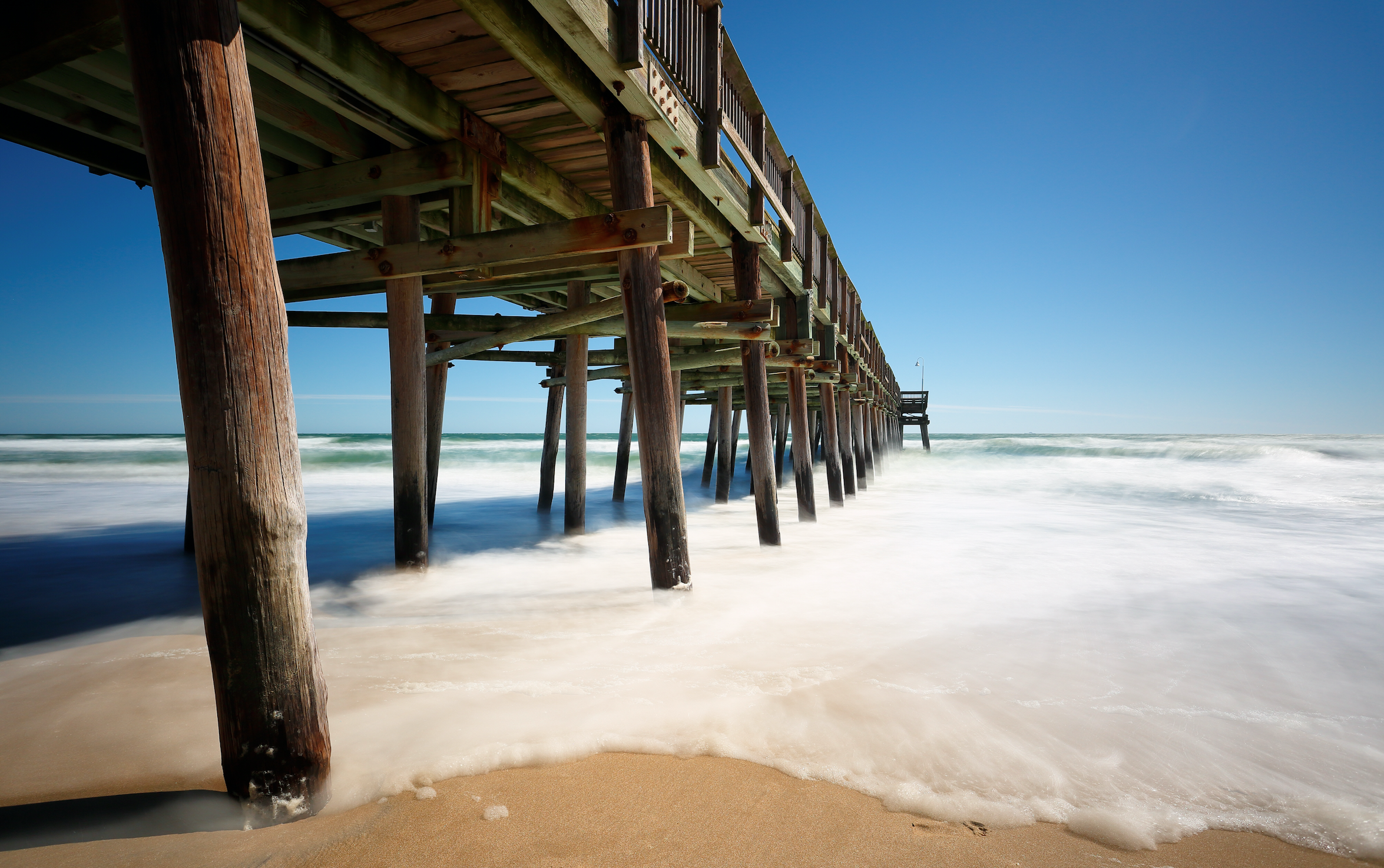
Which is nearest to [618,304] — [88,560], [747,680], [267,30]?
[267,30]

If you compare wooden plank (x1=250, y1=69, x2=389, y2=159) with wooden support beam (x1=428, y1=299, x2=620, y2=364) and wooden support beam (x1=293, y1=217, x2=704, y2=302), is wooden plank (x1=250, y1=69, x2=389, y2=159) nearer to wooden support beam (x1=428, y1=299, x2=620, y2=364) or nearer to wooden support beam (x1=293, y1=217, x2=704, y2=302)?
wooden support beam (x1=293, y1=217, x2=704, y2=302)

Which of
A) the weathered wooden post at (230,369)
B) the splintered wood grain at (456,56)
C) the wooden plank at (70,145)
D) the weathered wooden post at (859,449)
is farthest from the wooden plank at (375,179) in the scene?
the weathered wooden post at (859,449)

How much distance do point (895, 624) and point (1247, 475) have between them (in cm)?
2300

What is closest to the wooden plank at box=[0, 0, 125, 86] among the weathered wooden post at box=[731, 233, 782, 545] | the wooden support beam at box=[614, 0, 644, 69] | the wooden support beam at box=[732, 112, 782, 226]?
the wooden support beam at box=[614, 0, 644, 69]

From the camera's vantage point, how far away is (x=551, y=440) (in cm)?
930

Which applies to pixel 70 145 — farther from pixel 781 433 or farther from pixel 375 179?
pixel 781 433

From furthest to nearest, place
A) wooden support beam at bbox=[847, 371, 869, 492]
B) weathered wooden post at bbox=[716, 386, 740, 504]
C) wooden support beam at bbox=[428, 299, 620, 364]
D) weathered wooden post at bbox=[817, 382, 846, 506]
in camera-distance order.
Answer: wooden support beam at bbox=[847, 371, 869, 492]
weathered wooden post at bbox=[716, 386, 740, 504]
weathered wooden post at bbox=[817, 382, 846, 506]
wooden support beam at bbox=[428, 299, 620, 364]

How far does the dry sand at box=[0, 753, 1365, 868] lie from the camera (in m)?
1.48

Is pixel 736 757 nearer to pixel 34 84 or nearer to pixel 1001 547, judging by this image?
pixel 34 84

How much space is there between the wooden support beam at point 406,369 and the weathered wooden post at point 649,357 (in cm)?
165

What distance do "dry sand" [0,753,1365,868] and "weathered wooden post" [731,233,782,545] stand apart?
13.3 feet

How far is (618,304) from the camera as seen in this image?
412 cm

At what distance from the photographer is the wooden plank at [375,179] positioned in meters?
4.08

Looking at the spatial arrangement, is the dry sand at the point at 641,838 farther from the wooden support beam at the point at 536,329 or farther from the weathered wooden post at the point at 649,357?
the wooden support beam at the point at 536,329
